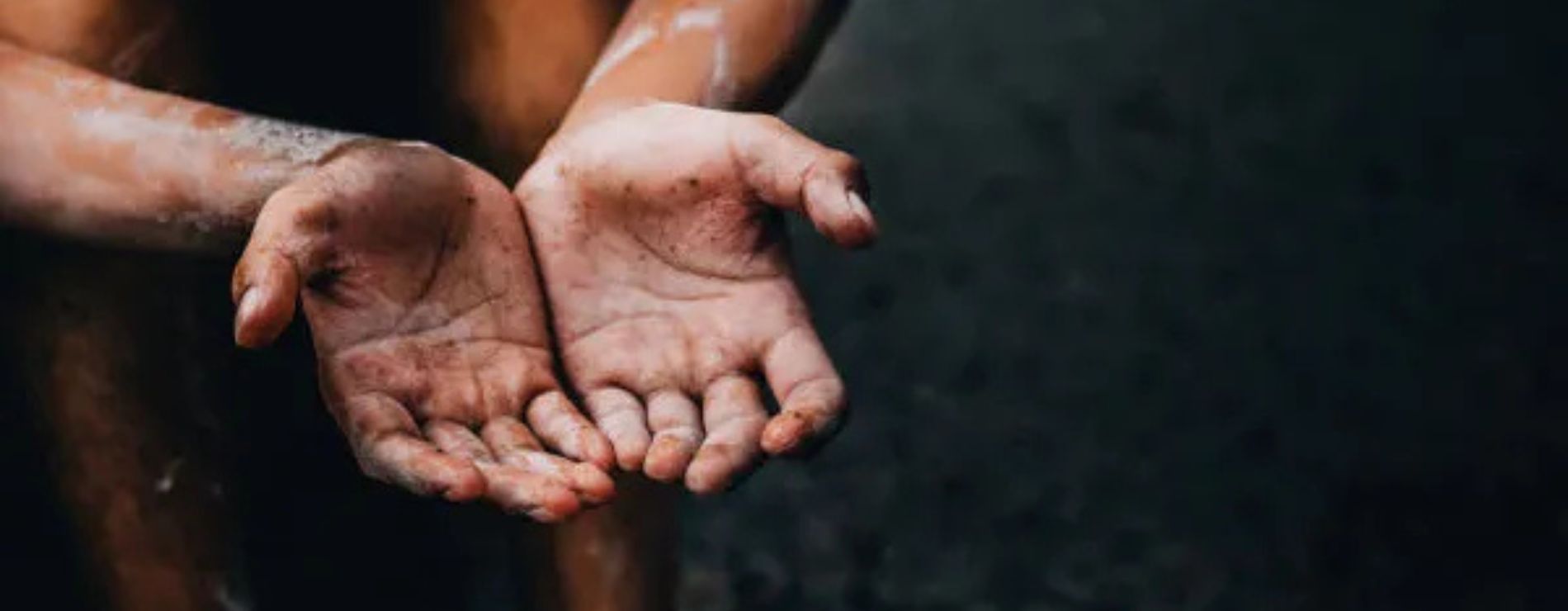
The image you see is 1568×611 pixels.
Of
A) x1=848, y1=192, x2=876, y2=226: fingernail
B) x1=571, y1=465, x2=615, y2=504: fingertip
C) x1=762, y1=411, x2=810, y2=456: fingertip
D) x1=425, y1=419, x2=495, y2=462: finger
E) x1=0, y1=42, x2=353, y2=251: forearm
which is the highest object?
x1=848, y1=192, x2=876, y2=226: fingernail

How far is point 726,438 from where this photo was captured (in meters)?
0.96

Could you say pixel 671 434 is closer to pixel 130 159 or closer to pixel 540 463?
pixel 540 463

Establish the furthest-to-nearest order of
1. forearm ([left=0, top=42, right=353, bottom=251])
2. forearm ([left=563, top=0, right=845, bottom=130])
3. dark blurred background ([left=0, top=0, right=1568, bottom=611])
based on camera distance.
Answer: dark blurred background ([left=0, top=0, right=1568, bottom=611]) < forearm ([left=563, top=0, right=845, bottom=130]) < forearm ([left=0, top=42, right=353, bottom=251])

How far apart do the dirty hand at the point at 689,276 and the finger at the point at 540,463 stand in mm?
27

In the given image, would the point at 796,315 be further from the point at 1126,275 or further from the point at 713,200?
the point at 1126,275

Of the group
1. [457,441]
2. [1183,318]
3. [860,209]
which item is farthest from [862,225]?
[1183,318]

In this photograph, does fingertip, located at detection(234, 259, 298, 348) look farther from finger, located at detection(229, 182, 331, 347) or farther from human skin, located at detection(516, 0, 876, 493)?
human skin, located at detection(516, 0, 876, 493)

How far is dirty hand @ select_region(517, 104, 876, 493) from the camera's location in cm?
98

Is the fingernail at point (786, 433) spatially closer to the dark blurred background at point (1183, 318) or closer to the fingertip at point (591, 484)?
the fingertip at point (591, 484)

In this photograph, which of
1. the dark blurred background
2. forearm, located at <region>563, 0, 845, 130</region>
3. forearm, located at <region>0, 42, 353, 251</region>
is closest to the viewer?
forearm, located at <region>0, 42, 353, 251</region>

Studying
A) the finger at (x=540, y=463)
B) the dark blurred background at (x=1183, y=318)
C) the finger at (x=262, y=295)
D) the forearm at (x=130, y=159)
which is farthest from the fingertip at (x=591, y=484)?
the dark blurred background at (x=1183, y=318)

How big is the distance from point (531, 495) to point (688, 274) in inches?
7.7

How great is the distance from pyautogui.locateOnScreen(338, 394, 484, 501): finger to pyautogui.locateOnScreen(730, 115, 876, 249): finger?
0.21 metres

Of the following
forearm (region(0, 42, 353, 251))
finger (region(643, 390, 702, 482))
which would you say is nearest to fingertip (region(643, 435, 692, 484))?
finger (region(643, 390, 702, 482))
